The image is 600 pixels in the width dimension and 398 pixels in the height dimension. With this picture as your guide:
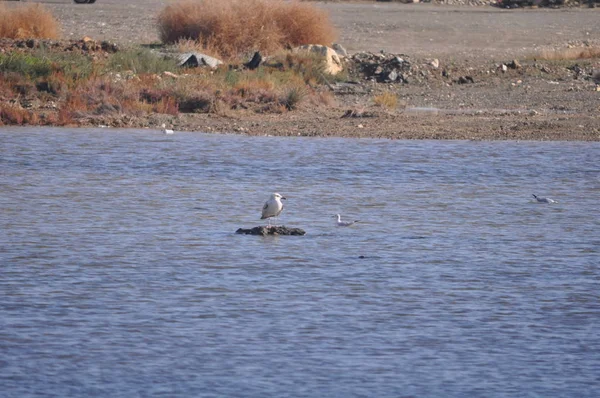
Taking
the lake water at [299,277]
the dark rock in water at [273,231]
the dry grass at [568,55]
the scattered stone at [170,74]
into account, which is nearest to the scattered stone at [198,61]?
the scattered stone at [170,74]

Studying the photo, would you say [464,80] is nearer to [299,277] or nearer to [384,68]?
[384,68]

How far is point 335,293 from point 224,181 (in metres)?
6.97

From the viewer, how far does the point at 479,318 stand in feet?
30.1

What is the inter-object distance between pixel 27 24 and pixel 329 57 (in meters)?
10.2

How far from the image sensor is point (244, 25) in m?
31.8

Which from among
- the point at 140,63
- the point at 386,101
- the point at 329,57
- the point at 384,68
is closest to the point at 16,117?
the point at 140,63

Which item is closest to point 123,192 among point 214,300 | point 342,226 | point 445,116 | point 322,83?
point 342,226

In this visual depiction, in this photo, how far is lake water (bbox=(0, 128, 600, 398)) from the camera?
7691 mm

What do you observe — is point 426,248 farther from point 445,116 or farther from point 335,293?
point 445,116

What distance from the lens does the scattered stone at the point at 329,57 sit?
2831cm

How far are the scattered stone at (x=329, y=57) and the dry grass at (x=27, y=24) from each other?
824 cm

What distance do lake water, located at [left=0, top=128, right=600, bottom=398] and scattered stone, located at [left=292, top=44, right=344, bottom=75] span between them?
960cm

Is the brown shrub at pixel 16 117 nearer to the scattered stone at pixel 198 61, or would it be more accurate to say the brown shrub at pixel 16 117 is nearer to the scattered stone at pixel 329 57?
the scattered stone at pixel 198 61

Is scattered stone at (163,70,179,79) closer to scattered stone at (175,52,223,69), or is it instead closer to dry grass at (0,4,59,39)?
scattered stone at (175,52,223,69)
